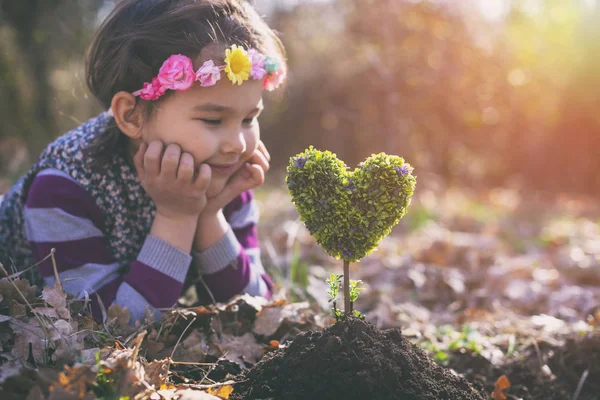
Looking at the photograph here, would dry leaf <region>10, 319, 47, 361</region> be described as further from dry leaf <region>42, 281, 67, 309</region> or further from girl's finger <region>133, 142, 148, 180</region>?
girl's finger <region>133, 142, 148, 180</region>

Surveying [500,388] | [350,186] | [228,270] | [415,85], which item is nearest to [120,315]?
[228,270]

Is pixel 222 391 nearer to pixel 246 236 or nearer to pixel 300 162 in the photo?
pixel 300 162

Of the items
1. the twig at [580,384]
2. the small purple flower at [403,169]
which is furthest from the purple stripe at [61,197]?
the twig at [580,384]

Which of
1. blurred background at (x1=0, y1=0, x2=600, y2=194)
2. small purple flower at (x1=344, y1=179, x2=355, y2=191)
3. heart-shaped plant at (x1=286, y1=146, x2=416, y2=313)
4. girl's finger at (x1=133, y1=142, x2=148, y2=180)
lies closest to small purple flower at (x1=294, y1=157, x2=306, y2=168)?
heart-shaped plant at (x1=286, y1=146, x2=416, y2=313)

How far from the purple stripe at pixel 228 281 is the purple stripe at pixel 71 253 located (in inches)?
20.5

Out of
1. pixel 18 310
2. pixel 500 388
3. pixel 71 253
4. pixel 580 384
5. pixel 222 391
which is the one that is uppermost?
pixel 580 384

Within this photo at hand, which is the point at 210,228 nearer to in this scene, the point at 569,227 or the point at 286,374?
the point at 286,374

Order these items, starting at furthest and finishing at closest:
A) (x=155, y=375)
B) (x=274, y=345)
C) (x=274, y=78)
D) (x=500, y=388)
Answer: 1. (x=274, y=78)
2. (x=500, y=388)
3. (x=274, y=345)
4. (x=155, y=375)

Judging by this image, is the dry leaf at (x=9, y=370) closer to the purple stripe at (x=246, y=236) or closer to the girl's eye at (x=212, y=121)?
the girl's eye at (x=212, y=121)

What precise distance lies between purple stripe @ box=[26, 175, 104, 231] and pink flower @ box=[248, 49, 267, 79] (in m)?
0.93

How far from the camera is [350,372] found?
1628mm

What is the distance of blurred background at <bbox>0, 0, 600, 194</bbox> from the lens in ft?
25.2

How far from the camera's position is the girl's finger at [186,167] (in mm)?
2287

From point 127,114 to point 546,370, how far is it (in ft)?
7.05
